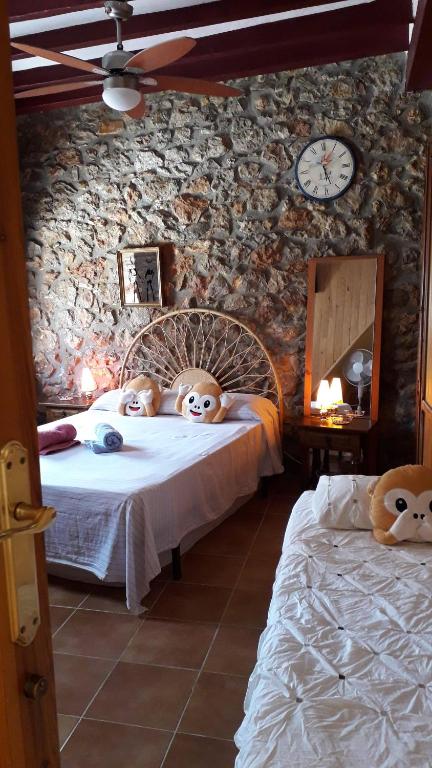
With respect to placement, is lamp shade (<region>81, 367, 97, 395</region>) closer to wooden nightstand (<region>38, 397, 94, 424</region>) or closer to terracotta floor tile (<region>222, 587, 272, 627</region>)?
wooden nightstand (<region>38, 397, 94, 424</region>)

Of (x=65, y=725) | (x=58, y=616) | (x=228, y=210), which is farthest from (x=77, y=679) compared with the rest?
(x=228, y=210)

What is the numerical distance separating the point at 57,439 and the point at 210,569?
117cm

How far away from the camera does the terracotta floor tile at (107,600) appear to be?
2.62 metres

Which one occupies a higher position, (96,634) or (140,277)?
(140,277)

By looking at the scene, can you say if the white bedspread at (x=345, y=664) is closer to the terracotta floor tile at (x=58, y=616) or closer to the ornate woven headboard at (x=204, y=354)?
the terracotta floor tile at (x=58, y=616)

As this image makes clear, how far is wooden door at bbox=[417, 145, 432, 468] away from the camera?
3.28m

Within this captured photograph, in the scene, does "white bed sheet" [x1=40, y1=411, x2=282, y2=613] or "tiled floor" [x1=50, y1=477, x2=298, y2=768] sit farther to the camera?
"white bed sheet" [x1=40, y1=411, x2=282, y2=613]

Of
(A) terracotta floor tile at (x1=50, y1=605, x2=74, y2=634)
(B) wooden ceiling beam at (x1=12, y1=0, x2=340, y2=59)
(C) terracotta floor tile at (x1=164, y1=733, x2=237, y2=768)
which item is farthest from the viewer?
(B) wooden ceiling beam at (x1=12, y1=0, x2=340, y2=59)

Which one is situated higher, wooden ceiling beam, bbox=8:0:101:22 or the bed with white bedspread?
wooden ceiling beam, bbox=8:0:101:22

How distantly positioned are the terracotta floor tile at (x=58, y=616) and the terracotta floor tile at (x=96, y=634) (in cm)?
3

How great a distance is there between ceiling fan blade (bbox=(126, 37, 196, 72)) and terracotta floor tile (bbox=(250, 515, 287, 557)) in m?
2.52

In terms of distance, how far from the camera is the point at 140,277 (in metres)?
4.57

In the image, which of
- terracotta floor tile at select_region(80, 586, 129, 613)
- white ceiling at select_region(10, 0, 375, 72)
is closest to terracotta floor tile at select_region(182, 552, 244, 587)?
terracotta floor tile at select_region(80, 586, 129, 613)

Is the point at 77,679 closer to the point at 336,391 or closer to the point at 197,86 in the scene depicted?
the point at 336,391
